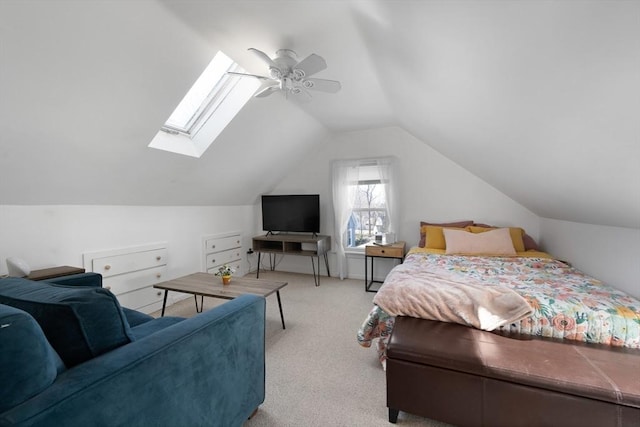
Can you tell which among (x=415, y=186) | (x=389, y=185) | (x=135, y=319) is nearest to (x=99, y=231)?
(x=135, y=319)

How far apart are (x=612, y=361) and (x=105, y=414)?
2120 mm

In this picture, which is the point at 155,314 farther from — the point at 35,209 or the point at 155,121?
the point at 155,121

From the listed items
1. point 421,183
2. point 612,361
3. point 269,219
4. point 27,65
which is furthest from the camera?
point 269,219

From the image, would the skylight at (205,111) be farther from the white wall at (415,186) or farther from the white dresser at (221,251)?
the white wall at (415,186)

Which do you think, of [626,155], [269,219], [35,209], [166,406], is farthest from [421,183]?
[35,209]

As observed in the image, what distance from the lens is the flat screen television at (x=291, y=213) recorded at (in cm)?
420

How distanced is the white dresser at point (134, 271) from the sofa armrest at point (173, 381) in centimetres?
200

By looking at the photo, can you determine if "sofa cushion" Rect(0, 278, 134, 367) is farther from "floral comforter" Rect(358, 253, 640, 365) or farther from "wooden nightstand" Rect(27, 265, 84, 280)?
"floral comforter" Rect(358, 253, 640, 365)

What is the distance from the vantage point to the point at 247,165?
11.8 feet

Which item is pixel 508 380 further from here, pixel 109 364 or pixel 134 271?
pixel 134 271

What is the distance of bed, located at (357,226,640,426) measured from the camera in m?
1.17

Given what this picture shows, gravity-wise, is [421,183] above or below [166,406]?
above

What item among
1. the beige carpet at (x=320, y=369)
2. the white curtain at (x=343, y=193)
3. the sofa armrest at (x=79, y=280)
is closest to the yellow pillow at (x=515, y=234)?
the white curtain at (x=343, y=193)

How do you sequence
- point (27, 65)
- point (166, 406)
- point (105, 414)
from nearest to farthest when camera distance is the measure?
1. point (105, 414)
2. point (166, 406)
3. point (27, 65)
